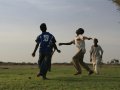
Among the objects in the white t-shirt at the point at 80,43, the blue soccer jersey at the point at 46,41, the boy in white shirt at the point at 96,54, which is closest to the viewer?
the blue soccer jersey at the point at 46,41

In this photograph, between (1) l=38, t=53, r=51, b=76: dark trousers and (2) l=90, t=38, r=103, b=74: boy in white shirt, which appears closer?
A: (1) l=38, t=53, r=51, b=76: dark trousers

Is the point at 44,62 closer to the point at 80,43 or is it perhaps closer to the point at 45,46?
the point at 45,46

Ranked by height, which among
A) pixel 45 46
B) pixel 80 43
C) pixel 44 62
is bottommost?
pixel 44 62

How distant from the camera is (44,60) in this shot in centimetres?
1911

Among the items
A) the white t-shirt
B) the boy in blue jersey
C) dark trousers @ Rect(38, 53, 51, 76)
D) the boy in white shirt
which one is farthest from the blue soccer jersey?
the boy in white shirt

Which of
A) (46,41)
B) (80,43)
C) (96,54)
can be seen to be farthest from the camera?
(96,54)

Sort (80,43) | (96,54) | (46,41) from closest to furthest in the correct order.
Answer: (46,41), (80,43), (96,54)

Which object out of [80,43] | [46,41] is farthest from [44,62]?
[80,43]

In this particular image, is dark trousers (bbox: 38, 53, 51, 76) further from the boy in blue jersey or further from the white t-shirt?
the white t-shirt

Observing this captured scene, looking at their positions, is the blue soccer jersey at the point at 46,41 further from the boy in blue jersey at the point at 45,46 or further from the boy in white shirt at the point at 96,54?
the boy in white shirt at the point at 96,54

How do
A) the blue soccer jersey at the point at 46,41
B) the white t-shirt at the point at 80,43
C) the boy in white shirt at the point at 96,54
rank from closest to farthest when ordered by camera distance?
the blue soccer jersey at the point at 46,41, the white t-shirt at the point at 80,43, the boy in white shirt at the point at 96,54

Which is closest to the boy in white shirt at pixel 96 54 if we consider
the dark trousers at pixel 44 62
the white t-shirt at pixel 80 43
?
the white t-shirt at pixel 80 43

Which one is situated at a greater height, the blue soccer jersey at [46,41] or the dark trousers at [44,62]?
the blue soccer jersey at [46,41]

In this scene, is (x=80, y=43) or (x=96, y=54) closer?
(x=80, y=43)
